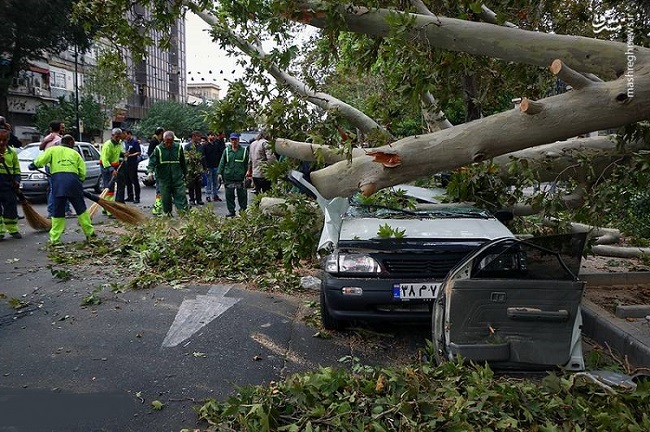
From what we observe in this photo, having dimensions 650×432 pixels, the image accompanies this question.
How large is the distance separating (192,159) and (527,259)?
11.9 m

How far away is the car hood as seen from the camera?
193 inches

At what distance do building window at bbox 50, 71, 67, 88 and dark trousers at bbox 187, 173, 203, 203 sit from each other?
141ft

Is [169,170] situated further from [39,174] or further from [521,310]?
[521,310]

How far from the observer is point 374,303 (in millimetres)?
4688

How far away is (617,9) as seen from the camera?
6.88 meters

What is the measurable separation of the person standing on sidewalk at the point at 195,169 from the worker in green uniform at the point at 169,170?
3.25 m

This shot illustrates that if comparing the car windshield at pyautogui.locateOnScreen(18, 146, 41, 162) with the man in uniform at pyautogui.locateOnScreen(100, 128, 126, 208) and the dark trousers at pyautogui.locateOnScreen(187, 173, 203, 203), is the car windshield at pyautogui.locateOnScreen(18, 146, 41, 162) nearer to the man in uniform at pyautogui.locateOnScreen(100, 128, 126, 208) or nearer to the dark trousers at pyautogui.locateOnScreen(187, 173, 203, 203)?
the man in uniform at pyautogui.locateOnScreen(100, 128, 126, 208)

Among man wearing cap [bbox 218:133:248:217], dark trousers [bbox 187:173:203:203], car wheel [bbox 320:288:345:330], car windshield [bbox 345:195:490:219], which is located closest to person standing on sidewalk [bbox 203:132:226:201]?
dark trousers [bbox 187:173:203:203]

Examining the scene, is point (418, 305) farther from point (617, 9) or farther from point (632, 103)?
point (617, 9)

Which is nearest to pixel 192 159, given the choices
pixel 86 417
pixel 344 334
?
pixel 344 334

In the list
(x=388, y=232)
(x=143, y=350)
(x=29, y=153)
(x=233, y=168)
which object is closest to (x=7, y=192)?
(x=233, y=168)

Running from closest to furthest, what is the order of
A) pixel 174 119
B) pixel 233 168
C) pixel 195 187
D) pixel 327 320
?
pixel 327 320
pixel 233 168
pixel 195 187
pixel 174 119

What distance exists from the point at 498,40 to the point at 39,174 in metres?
12.7

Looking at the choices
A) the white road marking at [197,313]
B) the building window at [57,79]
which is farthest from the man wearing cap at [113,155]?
the building window at [57,79]
